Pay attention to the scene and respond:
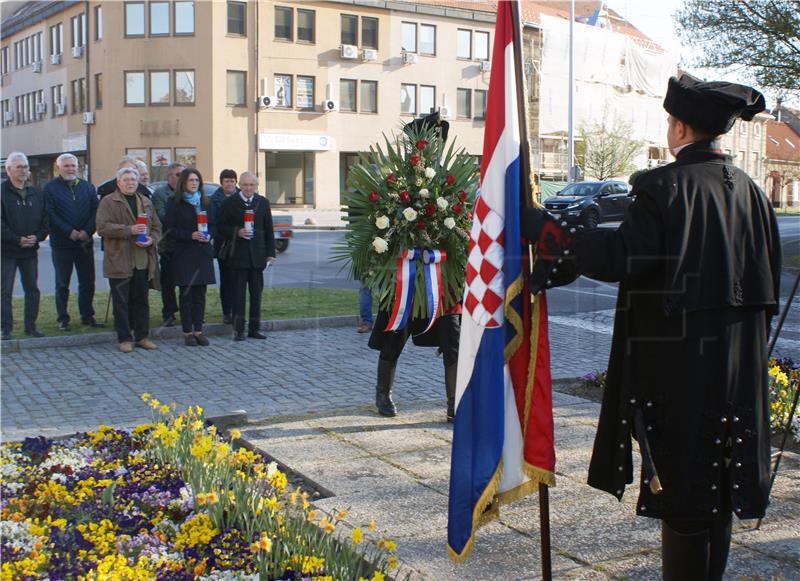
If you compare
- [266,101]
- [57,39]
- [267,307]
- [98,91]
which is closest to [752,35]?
[267,307]

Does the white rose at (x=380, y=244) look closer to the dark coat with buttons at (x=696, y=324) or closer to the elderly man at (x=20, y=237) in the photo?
the dark coat with buttons at (x=696, y=324)

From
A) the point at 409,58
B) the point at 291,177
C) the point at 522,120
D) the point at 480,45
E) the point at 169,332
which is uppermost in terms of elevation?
the point at 480,45

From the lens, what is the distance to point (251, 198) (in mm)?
11570

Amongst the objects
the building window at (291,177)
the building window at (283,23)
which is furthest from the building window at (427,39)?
the building window at (291,177)

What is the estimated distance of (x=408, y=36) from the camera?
167 ft

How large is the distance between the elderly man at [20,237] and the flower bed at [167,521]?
5.84 metres

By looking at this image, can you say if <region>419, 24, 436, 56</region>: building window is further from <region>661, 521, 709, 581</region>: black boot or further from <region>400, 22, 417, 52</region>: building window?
<region>661, 521, 709, 581</region>: black boot

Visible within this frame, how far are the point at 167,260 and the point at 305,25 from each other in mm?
38087

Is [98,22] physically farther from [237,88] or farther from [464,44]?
[464,44]

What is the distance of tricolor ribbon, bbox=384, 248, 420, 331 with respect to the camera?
679cm

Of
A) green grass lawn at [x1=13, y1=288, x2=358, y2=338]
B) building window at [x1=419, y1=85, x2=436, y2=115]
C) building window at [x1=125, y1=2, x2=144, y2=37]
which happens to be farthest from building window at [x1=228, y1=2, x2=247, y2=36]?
green grass lawn at [x1=13, y1=288, x2=358, y2=338]

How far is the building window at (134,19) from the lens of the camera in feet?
149

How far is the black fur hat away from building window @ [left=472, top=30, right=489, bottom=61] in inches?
2019

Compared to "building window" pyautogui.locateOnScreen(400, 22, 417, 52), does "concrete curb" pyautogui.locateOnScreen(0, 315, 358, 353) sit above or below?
below
